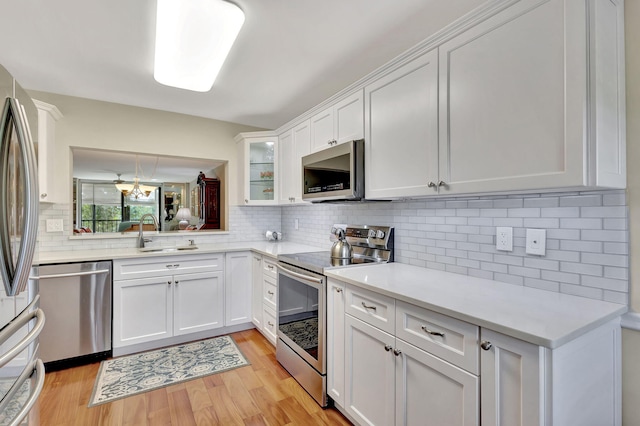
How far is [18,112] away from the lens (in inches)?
43.5

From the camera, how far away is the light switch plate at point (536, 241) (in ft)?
4.73

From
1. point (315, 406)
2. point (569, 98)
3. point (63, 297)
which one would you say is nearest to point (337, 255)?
point (315, 406)

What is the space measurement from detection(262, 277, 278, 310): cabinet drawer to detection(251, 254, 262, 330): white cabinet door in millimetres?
104

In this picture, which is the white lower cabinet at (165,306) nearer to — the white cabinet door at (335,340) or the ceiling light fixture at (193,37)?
the white cabinet door at (335,340)

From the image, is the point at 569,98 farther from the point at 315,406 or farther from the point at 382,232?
the point at 315,406

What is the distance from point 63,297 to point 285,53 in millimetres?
2503

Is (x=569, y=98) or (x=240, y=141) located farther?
(x=240, y=141)

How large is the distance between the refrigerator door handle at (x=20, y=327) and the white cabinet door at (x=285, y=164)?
2.14 meters

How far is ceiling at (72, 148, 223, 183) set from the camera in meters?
Answer: 4.06

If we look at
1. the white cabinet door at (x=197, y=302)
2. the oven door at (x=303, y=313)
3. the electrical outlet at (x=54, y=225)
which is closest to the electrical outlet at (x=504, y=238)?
the oven door at (x=303, y=313)

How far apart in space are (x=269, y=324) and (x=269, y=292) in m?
0.29

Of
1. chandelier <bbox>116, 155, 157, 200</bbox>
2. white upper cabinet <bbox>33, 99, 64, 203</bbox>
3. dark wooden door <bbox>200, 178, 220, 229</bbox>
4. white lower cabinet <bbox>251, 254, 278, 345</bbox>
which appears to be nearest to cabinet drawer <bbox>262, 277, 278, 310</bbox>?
white lower cabinet <bbox>251, 254, 278, 345</bbox>

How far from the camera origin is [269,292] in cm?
282

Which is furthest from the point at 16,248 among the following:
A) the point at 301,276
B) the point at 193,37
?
the point at 301,276
